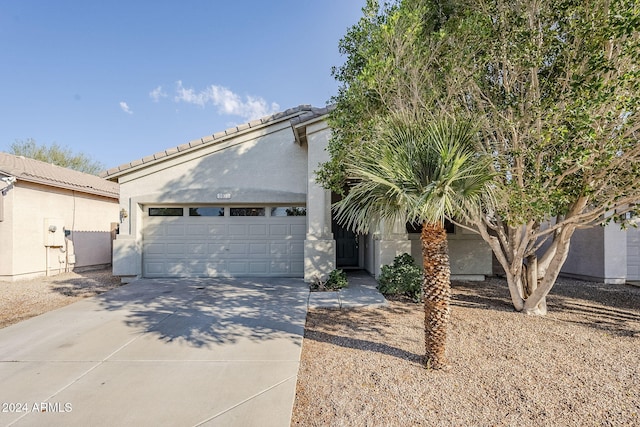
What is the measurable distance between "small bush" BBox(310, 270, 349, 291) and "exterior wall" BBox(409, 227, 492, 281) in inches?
121

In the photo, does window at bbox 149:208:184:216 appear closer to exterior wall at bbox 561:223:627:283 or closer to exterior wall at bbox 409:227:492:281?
exterior wall at bbox 409:227:492:281

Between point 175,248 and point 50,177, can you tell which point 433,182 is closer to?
point 175,248

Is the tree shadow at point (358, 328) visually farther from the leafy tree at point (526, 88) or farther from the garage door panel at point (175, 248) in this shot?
the garage door panel at point (175, 248)

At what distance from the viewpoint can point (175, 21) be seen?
445 inches

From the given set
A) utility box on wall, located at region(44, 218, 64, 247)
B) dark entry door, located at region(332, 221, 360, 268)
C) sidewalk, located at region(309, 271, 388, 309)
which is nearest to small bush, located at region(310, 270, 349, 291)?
sidewalk, located at region(309, 271, 388, 309)

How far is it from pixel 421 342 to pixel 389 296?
296 cm

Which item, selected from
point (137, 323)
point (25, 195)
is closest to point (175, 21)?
point (25, 195)

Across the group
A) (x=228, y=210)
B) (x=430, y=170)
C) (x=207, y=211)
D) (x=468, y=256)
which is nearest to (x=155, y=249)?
(x=207, y=211)

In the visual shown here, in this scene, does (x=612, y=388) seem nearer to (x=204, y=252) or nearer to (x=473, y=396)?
(x=473, y=396)

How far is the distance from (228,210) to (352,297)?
521 centimetres

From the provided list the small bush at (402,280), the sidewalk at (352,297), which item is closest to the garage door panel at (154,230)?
the sidewalk at (352,297)

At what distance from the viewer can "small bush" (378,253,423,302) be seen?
24.5ft

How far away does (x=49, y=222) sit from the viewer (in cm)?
1105

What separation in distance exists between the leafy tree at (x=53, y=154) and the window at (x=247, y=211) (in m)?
21.7
